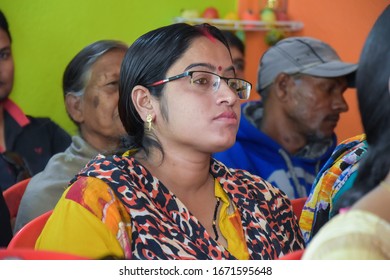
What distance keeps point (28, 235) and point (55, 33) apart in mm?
1122

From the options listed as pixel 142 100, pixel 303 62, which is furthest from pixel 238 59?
pixel 142 100

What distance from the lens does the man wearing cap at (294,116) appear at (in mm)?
2225

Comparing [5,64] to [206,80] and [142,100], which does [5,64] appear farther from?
[206,80]

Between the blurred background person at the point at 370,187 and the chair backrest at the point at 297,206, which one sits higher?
the blurred background person at the point at 370,187

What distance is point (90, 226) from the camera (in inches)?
46.6

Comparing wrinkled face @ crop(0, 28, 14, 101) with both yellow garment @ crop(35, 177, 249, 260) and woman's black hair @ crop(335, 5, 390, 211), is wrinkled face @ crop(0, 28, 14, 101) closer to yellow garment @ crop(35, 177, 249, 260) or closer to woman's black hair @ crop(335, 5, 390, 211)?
yellow garment @ crop(35, 177, 249, 260)

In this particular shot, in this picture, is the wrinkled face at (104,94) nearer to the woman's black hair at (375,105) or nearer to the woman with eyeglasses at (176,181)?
the woman with eyeglasses at (176,181)

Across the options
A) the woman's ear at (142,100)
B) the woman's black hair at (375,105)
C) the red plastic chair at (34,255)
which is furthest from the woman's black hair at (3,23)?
the woman's black hair at (375,105)

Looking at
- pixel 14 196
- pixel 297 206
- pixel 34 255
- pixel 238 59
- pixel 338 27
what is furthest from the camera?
pixel 238 59

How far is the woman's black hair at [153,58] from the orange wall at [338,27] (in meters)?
0.73
